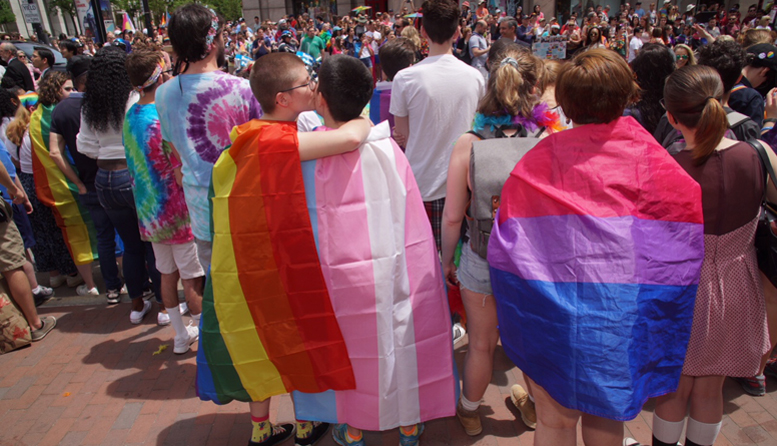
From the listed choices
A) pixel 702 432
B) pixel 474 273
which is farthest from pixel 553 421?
pixel 702 432

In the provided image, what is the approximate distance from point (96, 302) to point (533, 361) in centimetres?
410

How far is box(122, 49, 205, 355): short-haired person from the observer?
125 inches

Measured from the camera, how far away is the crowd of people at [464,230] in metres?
1.73

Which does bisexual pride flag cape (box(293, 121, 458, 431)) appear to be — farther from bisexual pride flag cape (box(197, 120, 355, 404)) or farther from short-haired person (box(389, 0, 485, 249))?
short-haired person (box(389, 0, 485, 249))

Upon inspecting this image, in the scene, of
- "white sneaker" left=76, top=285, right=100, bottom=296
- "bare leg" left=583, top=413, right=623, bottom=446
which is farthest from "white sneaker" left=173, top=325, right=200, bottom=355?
"bare leg" left=583, top=413, right=623, bottom=446

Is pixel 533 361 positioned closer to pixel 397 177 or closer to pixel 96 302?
pixel 397 177

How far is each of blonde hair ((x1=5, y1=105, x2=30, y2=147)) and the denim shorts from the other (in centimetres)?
435

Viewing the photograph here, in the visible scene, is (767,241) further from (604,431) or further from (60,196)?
(60,196)

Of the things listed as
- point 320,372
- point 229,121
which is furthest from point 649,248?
point 229,121

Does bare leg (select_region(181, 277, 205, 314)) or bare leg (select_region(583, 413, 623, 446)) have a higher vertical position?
bare leg (select_region(583, 413, 623, 446))

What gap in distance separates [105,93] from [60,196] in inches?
57.2

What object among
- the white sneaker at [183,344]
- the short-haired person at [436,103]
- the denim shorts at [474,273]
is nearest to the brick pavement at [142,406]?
the white sneaker at [183,344]

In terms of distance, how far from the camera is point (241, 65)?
12703 mm

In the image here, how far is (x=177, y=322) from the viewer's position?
3.51 metres
